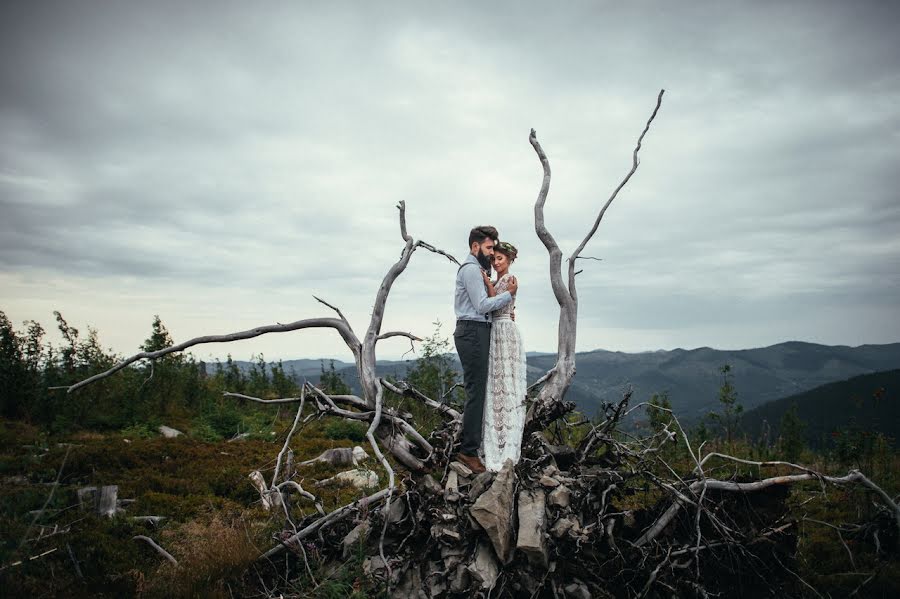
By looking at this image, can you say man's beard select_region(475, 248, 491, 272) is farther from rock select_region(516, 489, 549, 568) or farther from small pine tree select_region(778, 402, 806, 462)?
small pine tree select_region(778, 402, 806, 462)

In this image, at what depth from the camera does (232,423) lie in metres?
14.1

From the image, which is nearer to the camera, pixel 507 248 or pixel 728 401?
pixel 507 248

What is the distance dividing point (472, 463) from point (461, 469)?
184 millimetres

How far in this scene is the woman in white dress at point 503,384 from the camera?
537 centimetres

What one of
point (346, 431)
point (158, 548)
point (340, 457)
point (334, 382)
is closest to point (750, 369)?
point (334, 382)

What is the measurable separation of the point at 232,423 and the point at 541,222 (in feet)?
38.6

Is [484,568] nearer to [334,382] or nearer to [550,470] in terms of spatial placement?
[550,470]

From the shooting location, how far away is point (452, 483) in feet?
16.8

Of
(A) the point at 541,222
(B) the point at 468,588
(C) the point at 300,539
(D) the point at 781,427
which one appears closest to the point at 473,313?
(A) the point at 541,222

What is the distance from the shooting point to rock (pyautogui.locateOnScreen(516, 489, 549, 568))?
4375 mm

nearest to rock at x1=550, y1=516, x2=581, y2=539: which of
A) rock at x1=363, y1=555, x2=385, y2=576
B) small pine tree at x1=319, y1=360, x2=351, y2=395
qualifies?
rock at x1=363, y1=555, x2=385, y2=576

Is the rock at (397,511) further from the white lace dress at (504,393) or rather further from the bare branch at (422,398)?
the bare branch at (422,398)

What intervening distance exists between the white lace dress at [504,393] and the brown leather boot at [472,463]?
10 centimetres

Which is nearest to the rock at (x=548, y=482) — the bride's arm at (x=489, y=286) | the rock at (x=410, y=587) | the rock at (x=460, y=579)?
the rock at (x=460, y=579)
